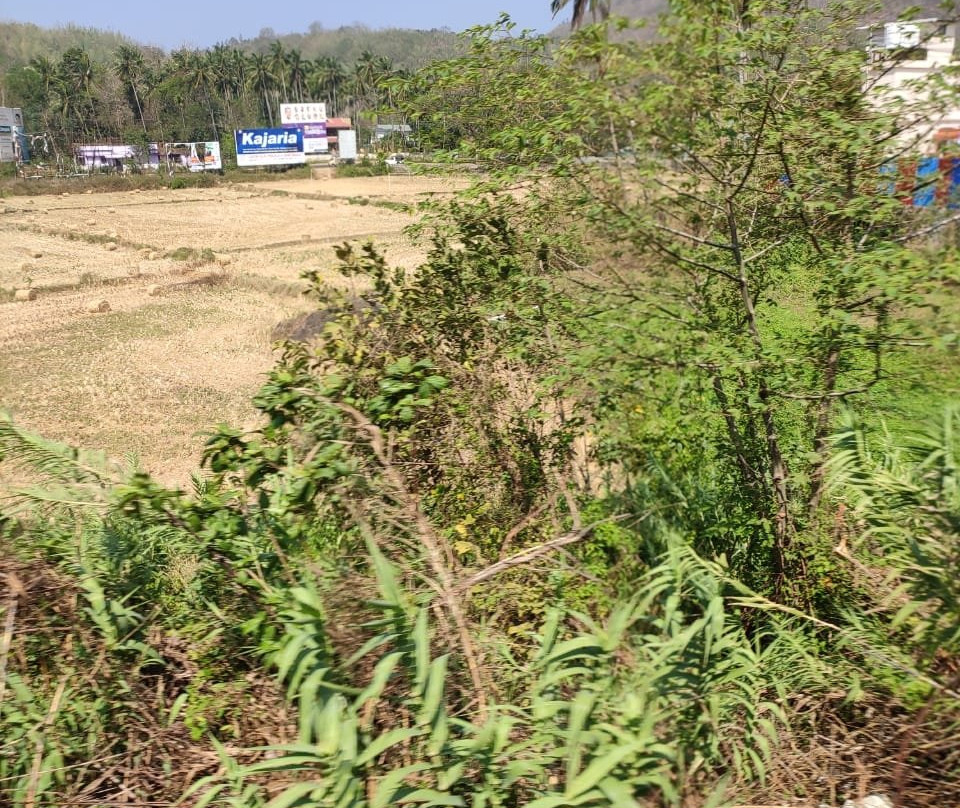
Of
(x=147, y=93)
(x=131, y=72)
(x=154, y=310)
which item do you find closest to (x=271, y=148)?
(x=147, y=93)

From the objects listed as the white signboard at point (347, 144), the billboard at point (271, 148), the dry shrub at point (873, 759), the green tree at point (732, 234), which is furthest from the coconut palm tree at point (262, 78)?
the dry shrub at point (873, 759)

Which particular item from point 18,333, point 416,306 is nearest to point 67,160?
point 18,333

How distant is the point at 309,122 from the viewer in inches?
2948

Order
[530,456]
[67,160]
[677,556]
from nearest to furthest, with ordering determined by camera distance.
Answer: [677,556] → [530,456] → [67,160]

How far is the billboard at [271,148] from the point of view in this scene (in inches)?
2598

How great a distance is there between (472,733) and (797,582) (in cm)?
183

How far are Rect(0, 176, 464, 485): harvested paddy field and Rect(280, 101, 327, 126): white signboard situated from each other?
120 ft

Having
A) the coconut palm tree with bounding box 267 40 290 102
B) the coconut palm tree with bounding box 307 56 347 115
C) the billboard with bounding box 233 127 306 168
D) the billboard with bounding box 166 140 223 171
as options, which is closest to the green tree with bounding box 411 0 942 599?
the billboard with bounding box 233 127 306 168

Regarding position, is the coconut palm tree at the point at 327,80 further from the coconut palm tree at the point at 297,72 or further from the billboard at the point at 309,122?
the billboard at the point at 309,122

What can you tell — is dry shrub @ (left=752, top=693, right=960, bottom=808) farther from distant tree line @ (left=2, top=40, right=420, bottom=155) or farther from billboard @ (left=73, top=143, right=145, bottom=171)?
distant tree line @ (left=2, top=40, right=420, bottom=155)

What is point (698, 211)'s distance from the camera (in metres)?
3.82

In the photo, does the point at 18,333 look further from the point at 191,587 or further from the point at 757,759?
the point at 757,759

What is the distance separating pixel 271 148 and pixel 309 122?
378 inches

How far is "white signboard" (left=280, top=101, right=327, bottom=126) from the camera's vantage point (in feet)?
246
